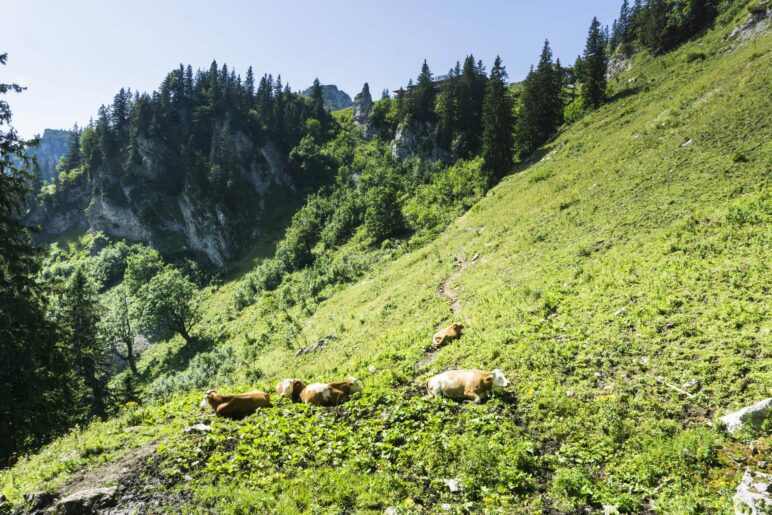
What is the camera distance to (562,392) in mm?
9234

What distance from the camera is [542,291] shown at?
1603 centimetres

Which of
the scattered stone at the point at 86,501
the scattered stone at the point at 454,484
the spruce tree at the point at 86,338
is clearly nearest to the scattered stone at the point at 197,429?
the scattered stone at the point at 86,501

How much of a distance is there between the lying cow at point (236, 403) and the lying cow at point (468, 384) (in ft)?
16.2

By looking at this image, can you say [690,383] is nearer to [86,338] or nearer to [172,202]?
[86,338]

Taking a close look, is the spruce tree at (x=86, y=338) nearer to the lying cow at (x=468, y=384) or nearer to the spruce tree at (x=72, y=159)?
the lying cow at (x=468, y=384)

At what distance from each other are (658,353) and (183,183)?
112 metres

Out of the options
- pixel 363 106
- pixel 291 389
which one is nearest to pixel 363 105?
pixel 363 106

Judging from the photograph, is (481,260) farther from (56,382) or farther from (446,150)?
(446,150)

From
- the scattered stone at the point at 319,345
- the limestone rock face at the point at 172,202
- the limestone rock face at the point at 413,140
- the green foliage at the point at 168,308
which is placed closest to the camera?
the scattered stone at the point at 319,345

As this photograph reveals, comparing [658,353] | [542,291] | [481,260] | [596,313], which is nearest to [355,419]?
[658,353]

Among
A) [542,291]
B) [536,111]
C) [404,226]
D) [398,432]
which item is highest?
[536,111]

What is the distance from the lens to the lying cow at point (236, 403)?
1036 centimetres

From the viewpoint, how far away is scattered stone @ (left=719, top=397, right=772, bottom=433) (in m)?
6.59

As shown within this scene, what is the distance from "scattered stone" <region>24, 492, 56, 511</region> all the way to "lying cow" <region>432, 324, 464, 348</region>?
11.7m
